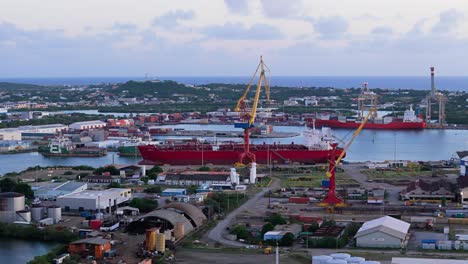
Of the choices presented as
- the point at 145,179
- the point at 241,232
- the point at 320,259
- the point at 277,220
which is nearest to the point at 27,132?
the point at 145,179

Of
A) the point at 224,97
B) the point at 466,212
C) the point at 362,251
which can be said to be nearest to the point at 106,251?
the point at 362,251

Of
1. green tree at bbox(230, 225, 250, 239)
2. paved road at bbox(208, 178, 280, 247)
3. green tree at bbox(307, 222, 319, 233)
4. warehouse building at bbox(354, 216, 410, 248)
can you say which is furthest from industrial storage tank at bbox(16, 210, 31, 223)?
warehouse building at bbox(354, 216, 410, 248)

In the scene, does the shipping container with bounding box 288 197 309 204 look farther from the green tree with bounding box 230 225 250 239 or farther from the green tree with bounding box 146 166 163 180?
the green tree with bounding box 146 166 163 180

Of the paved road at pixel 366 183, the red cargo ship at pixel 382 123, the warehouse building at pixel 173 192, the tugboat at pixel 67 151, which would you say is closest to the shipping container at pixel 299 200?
the paved road at pixel 366 183

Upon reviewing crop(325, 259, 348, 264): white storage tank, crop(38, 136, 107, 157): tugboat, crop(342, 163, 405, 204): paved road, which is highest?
crop(325, 259, 348, 264): white storage tank

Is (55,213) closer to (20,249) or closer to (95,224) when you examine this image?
(95,224)
